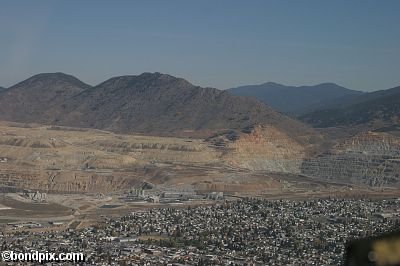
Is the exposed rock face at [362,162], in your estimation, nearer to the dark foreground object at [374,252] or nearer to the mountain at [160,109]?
the mountain at [160,109]

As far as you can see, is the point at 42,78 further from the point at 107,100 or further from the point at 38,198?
the point at 38,198

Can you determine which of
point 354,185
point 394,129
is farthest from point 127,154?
point 394,129

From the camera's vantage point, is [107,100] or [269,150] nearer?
[269,150]

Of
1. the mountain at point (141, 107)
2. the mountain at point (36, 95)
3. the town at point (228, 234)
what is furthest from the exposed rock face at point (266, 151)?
the mountain at point (36, 95)

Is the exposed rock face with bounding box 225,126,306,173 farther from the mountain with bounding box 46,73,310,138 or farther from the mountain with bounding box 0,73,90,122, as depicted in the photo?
the mountain with bounding box 0,73,90,122

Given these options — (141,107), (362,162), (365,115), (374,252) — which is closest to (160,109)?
(141,107)

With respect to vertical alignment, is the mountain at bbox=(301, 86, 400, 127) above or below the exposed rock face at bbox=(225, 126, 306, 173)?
above

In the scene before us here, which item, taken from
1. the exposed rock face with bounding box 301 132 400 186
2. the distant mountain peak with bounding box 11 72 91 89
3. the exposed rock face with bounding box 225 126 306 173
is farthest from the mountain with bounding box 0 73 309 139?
the exposed rock face with bounding box 301 132 400 186
